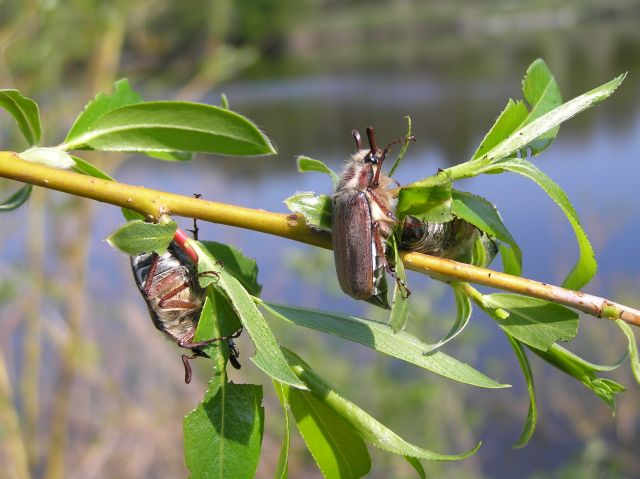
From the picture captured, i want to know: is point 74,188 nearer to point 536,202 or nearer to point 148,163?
point 536,202

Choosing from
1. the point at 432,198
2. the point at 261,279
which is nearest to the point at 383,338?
the point at 432,198

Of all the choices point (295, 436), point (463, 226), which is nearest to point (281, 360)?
point (463, 226)

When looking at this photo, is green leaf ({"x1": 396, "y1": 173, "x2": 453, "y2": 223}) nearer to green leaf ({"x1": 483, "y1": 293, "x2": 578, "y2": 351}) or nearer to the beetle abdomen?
the beetle abdomen

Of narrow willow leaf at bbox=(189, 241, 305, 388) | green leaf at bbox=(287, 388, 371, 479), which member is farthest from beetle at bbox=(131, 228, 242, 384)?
green leaf at bbox=(287, 388, 371, 479)

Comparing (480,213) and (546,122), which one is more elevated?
(546,122)

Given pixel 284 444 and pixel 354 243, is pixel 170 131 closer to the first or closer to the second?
pixel 354 243

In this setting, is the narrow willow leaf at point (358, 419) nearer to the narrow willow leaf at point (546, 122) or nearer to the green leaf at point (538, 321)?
the green leaf at point (538, 321)

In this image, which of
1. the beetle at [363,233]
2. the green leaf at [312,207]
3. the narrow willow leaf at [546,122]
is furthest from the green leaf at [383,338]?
the narrow willow leaf at [546,122]
